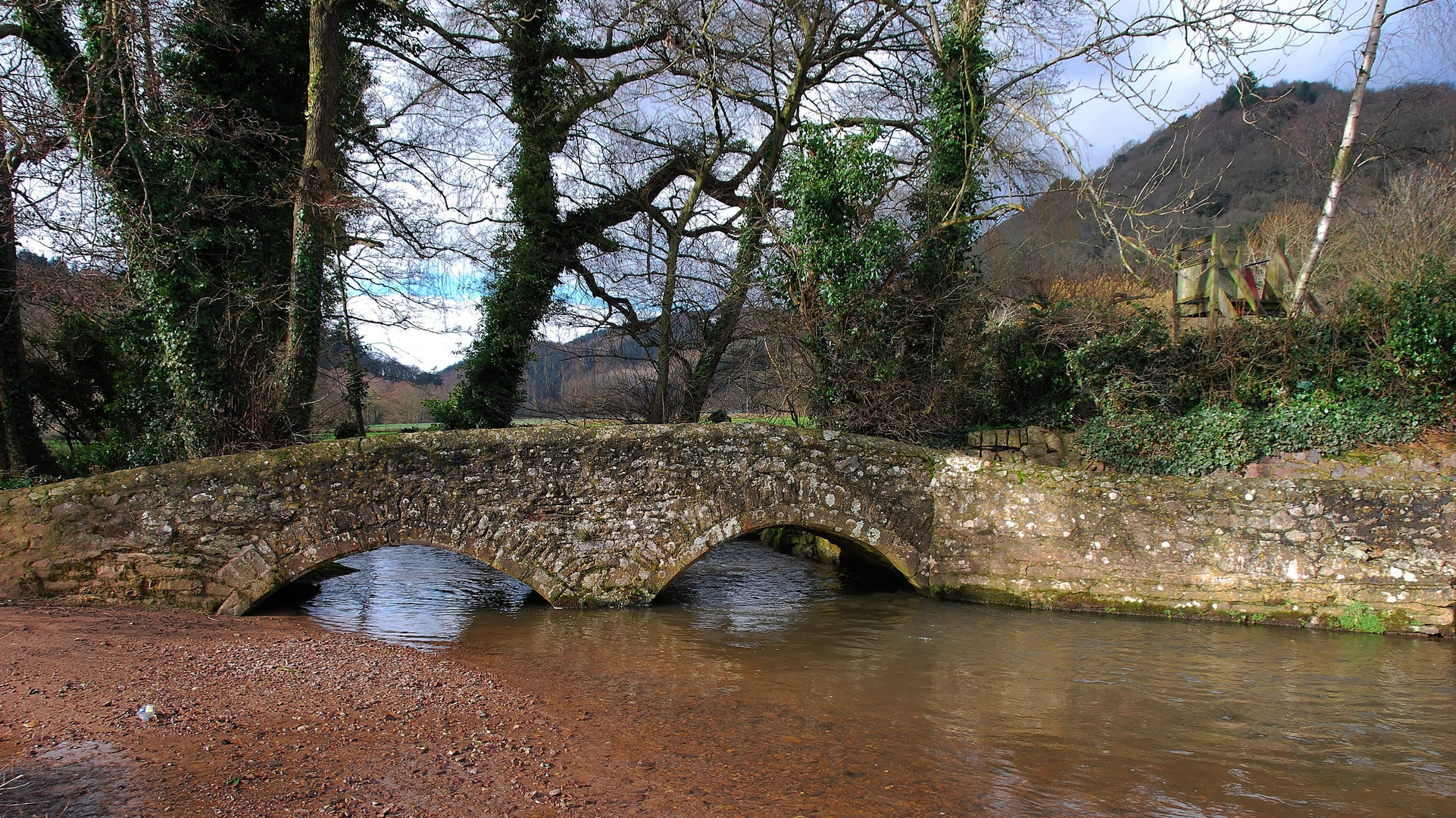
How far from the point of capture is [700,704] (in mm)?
5422

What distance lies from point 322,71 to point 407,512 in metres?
7.37

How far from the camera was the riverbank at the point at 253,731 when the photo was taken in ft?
11.8

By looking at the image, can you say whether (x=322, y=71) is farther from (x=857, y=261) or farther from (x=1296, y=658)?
(x=1296, y=658)

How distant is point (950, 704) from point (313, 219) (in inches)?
421

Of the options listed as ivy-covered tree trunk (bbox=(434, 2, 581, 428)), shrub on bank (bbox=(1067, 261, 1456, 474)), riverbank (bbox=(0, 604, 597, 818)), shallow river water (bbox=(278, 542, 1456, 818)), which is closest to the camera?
riverbank (bbox=(0, 604, 597, 818))

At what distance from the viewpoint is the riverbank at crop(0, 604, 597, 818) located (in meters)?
3.58

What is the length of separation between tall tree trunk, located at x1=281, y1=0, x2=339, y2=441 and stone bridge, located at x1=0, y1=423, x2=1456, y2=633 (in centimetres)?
334

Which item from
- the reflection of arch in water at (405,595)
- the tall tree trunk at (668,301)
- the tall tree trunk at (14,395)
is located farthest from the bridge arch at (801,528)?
the tall tree trunk at (14,395)

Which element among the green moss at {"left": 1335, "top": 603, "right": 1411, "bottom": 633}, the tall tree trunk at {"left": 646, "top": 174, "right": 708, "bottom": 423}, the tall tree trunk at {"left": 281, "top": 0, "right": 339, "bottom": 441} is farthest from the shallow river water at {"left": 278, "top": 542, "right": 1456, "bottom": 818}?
the tall tree trunk at {"left": 646, "top": 174, "right": 708, "bottom": 423}

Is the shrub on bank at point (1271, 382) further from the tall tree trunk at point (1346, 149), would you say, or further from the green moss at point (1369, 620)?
the green moss at point (1369, 620)

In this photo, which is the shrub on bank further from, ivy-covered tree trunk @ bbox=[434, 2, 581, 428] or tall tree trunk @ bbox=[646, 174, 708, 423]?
ivy-covered tree trunk @ bbox=[434, 2, 581, 428]

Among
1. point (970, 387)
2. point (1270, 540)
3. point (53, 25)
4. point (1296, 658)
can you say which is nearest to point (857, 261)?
point (970, 387)

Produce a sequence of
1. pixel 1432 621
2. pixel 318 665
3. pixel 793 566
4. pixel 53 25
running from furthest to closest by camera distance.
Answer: pixel 793 566 < pixel 53 25 < pixel 1432 621 < pixel 318 665

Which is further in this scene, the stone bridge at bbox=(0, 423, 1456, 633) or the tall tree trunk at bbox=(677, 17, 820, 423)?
the tall tree trunk at bbox=(677, 17, 820, 423)
